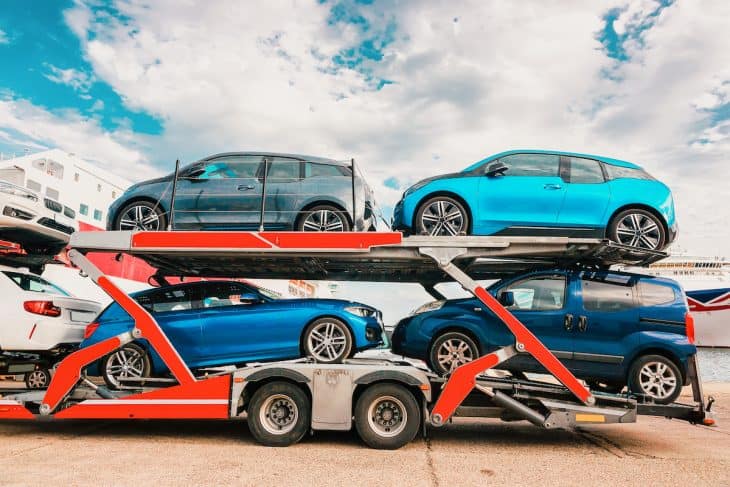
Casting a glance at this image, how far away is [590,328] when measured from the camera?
587cm

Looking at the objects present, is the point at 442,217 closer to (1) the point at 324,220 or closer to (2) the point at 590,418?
(1) the point at 324,220

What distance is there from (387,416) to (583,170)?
382 cm

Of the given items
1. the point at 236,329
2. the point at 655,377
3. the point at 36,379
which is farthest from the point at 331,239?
the point at 36,379

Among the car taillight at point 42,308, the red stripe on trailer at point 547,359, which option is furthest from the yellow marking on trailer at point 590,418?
the car taillight at point 42,308

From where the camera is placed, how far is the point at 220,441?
6.11m

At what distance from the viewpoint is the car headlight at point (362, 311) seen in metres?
6.41

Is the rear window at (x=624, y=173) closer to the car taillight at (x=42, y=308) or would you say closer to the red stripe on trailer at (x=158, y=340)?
the red stripe on trailer at (x=158, y=340)

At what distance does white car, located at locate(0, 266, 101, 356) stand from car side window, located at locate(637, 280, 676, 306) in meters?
7.21

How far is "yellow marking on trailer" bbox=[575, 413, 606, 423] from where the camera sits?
5.50 m

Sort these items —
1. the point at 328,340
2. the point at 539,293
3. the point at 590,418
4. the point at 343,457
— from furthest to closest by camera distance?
the point at 328,340
the point at 539,293
the point at 590,418
the point at 343,457

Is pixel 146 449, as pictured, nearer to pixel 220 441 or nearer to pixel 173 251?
pixel 220 441

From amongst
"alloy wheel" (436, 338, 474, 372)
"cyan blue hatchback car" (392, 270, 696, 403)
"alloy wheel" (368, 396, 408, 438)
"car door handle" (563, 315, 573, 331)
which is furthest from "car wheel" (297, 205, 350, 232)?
"car door handle" (563, 315, 573, 331)

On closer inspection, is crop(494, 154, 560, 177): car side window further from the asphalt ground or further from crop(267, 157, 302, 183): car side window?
the asphalt ground

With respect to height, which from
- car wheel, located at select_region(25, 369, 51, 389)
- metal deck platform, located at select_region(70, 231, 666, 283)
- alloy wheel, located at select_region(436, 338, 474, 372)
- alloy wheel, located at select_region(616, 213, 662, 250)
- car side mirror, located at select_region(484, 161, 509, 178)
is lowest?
car wheel, located at select_region(25, 369, 51, 389)
